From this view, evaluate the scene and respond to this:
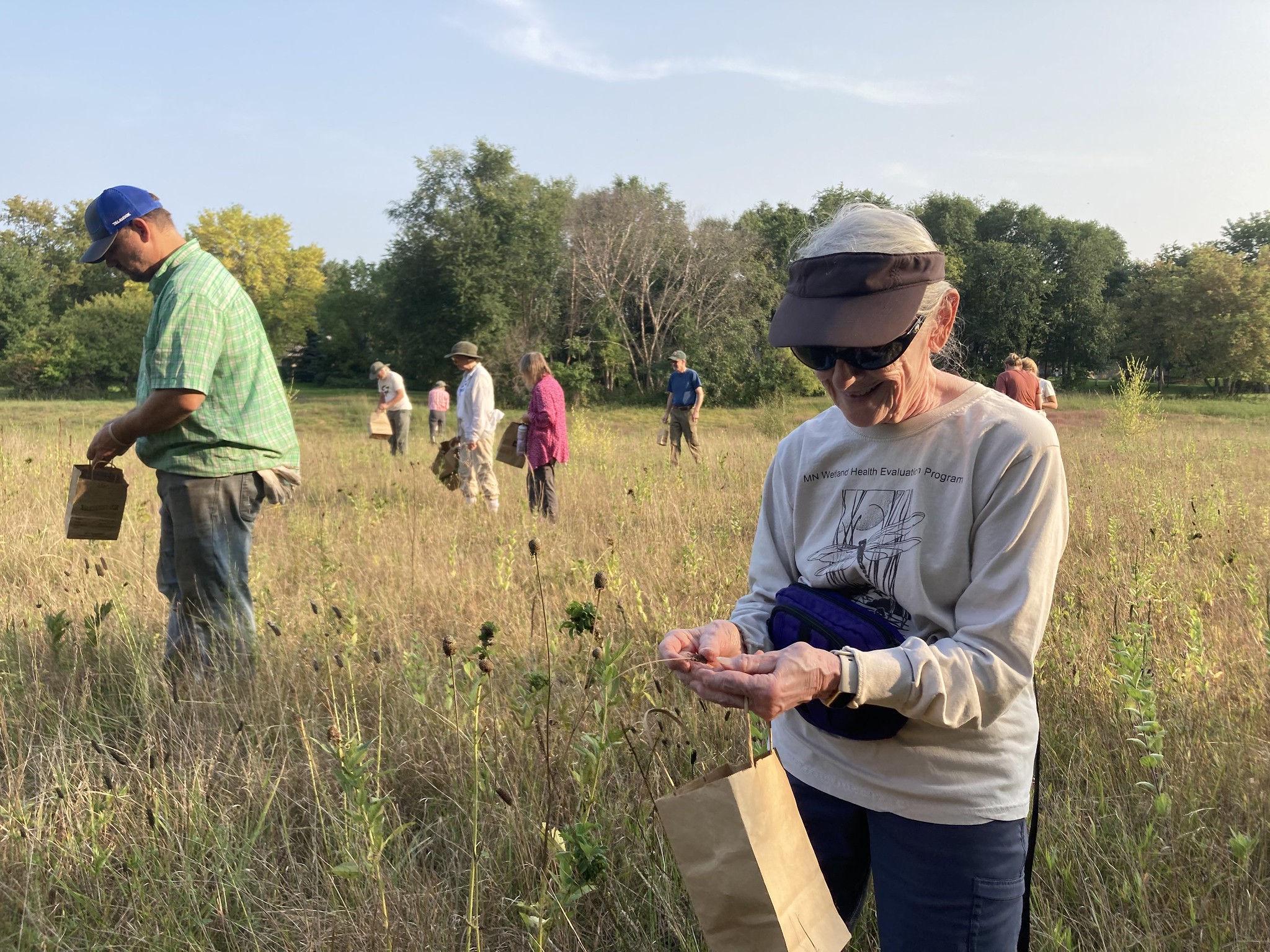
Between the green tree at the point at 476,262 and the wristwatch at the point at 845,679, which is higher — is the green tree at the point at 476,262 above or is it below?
above

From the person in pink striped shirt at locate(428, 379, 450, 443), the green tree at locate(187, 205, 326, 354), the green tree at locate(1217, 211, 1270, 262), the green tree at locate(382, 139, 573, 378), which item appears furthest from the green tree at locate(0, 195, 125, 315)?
the green tree at locate(1217, 211, 1270, 262)

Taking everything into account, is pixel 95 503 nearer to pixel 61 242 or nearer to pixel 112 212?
pixel 112 212

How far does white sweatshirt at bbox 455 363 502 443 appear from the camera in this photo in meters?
8.30

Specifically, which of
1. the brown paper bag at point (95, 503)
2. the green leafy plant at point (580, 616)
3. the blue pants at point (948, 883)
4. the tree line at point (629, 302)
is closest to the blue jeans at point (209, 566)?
the brown paper bag at point (95, 503)

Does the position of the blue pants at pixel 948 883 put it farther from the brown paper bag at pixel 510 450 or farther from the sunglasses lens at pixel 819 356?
the brown paper bag at pixel 510 450

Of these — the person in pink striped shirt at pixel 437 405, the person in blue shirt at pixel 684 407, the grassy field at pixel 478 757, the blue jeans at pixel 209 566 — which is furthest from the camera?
the person in pink striped shirt at pixel 437 405

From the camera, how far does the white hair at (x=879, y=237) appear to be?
54.1 inches

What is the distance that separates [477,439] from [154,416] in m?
4.93

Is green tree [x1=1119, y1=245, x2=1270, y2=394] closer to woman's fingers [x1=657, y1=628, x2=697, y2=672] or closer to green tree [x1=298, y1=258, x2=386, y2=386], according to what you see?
green tree [x1=298, y1=258, x2=386, y2=386]

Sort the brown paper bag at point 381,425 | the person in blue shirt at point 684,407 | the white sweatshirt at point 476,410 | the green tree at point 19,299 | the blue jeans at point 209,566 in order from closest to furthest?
the blue jeans at point 209,566 → the white sweatshirt at point 476,410 → the person in blue shirt at point 684,407 → the brown paper bag at point 381,425 → the green tree at point 19,299

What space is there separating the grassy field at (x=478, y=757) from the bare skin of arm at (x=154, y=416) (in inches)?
32.5

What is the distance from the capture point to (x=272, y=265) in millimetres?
61062

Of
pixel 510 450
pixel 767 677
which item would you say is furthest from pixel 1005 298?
pixel 767 677

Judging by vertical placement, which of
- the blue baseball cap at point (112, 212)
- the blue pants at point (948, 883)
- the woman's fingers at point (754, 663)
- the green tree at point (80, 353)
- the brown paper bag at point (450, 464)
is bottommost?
the blue pants at point (948, 883)
